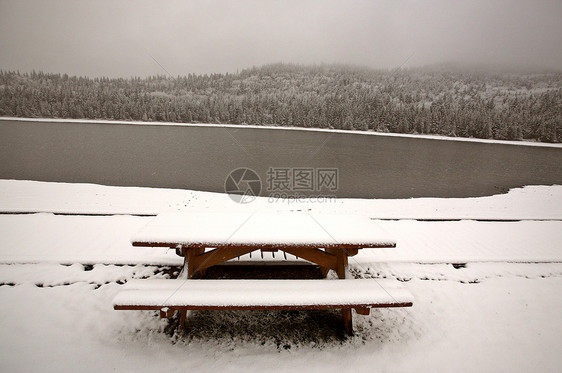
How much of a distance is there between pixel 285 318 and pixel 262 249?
0.90 metres

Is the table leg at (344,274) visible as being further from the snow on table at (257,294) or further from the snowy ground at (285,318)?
the snow on table at (257,294)

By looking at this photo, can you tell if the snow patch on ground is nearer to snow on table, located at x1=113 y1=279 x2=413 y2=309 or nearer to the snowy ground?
the snowy ground

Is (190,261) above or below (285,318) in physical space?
above

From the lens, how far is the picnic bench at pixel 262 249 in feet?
9.23

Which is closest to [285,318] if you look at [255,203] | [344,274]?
[344,274]

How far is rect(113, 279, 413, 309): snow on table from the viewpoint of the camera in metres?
2.78

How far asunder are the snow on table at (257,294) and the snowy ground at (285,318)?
0.64 m

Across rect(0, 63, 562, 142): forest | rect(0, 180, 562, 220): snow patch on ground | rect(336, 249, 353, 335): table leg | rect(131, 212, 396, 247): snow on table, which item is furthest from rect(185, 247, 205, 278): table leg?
rect(0, 63, 562, 142): forest

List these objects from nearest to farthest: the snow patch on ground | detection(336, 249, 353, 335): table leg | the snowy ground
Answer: the snowy ground < detection(336, 249, 353, 335): table leg < the snow patch on ground

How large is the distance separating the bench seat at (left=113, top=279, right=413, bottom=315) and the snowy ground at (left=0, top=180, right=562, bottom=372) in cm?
62

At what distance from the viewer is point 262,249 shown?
3482 millimetres

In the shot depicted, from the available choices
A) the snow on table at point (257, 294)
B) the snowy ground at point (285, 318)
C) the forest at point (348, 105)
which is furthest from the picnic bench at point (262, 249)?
the forest at point (348, 105)

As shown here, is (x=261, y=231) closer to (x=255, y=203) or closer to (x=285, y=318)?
(x=285, y=318)

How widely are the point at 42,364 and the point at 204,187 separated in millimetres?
11342
